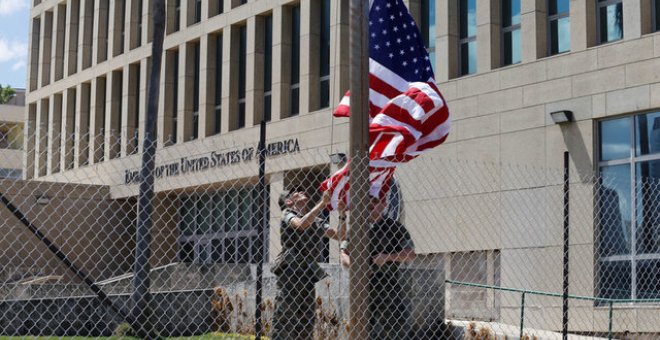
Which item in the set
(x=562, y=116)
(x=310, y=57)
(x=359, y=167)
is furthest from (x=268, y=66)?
(x=359, y=167)

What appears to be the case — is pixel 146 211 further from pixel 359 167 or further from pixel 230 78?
pixel 230 78

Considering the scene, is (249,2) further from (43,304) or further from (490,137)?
(43,304)

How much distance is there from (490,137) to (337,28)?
551cm

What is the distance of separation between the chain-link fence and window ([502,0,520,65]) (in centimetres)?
250

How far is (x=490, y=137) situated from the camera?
2319 cm

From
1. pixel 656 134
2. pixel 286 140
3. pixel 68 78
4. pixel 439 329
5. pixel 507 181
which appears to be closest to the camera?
pixel 439 329

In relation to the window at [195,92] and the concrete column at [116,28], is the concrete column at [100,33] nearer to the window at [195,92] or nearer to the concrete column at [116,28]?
the concrete column at [116,28]

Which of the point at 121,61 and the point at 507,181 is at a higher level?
the point at 121,61

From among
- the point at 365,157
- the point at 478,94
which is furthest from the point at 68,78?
the point at 365,157

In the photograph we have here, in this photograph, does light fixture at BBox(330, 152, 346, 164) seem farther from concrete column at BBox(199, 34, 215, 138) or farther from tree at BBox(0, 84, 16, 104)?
tree at BBox(0, 84, 16, 104)

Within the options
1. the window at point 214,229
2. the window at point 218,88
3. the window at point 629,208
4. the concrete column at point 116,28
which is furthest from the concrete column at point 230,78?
the window at point 629,208

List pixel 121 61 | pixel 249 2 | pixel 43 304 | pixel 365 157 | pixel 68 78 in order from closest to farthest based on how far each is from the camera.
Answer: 1. pixel 365 157
2. pixel 43 304
3. pixel 249 2
4. pixel 121 61
5. pixel 68 78

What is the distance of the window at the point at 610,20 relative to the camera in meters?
21.4

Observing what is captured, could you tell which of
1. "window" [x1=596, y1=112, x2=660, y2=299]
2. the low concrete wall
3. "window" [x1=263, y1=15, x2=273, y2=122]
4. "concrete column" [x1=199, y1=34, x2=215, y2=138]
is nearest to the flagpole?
the low concrete wall
